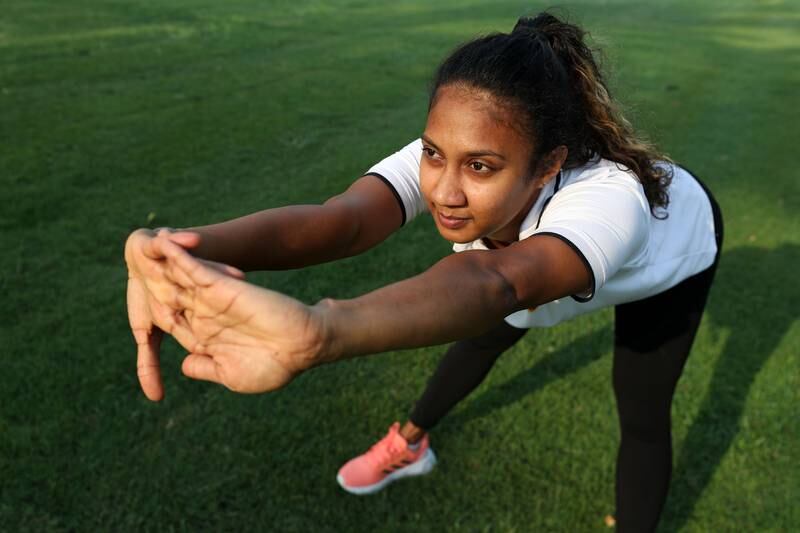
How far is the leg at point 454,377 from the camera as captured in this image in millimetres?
3012

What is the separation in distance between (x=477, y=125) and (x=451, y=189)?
0.54 feet

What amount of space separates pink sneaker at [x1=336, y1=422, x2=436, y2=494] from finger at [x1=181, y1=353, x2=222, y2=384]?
1864 millimetres

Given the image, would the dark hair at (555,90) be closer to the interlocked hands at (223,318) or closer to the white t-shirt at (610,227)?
the white t-shirt at (610,227)

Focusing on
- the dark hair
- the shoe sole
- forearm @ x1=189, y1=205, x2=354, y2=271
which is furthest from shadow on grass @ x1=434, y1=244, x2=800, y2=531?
forearm @ x1=189, y1=205, x2=354, y2=271

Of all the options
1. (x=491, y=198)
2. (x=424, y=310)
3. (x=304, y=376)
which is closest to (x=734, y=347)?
(x=304, y=376)

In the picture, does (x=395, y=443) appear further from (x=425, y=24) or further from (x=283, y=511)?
(x=425, y=24)

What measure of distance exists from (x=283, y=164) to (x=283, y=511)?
426cm

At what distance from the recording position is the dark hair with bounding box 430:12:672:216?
1831 mm

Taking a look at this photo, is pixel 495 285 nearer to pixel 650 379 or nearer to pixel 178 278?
pixel 178 278

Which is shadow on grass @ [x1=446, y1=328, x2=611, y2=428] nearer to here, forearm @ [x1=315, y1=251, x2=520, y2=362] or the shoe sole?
the shoe sole

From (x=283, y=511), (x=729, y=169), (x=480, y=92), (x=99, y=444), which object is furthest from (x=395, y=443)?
(x=729, y=169)

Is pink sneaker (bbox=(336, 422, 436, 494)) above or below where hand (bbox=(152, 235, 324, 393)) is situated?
below

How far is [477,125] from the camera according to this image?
69.9 inches

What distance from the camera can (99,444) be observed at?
317 centimetres
